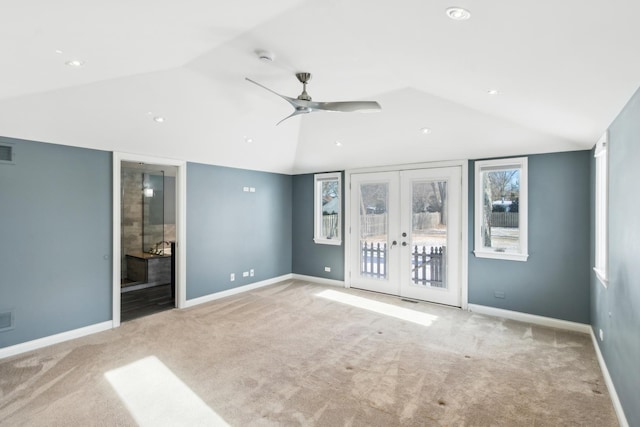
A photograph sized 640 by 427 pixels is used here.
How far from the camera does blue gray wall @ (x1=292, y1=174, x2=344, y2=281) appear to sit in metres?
6.56

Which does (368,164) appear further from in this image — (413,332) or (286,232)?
(413,332)

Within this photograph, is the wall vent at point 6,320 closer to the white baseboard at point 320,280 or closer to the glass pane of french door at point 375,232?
the white baseboard at point 320,280

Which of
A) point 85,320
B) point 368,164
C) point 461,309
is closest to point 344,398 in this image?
point 461,309

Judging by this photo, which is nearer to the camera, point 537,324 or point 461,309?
point 537,324

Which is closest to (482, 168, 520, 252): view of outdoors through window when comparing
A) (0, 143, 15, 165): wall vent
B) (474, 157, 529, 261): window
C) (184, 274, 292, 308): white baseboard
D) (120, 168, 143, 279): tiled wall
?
(474, 157, 529, 261): window

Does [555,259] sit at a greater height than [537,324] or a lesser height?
greater

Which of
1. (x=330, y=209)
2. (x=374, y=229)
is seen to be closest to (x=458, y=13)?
(x=374, y=229)

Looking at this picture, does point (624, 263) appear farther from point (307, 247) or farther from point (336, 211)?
point (307, 247)

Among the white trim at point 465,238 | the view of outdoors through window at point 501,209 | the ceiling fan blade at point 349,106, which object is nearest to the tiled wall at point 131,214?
the ceiling fan blade at point 349,106

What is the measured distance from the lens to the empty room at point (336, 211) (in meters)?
2.10

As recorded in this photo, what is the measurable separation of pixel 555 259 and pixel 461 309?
1.45 m

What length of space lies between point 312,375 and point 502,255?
3228mm

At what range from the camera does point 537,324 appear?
441 cm

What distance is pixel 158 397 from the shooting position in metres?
2.73
